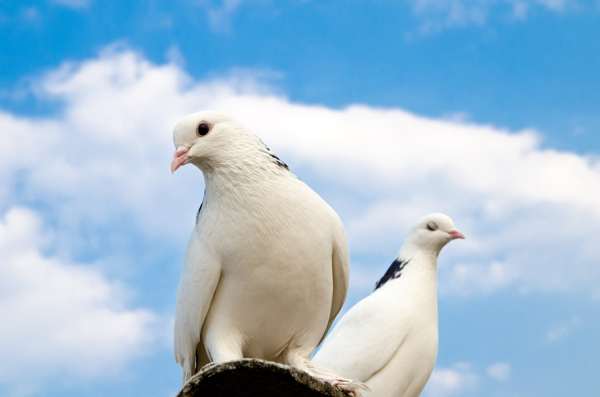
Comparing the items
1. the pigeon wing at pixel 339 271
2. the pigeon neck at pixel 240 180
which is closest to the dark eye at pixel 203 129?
the pigeon neck at pixel 240 180

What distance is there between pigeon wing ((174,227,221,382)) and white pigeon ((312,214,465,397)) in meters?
3.12

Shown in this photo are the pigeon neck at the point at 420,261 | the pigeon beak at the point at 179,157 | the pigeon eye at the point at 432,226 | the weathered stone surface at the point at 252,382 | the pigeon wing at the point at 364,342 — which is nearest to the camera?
the weathered stone surface at the point at 252,382

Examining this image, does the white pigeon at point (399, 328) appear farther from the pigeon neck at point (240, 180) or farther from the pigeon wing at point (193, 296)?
the pigeon neck at point (240, 180)

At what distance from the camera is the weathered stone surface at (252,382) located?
143 inches

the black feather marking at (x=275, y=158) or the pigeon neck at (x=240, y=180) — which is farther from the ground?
the black feather marking at (x=275, y=158)

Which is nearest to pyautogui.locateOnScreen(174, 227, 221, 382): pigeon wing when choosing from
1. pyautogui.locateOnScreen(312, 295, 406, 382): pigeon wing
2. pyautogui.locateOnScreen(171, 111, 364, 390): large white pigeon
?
pyautogui.locateOnScreen(171, 111, 364, 390): large white pigeon

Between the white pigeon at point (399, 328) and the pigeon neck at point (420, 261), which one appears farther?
the pigeon neck at point (420, 261)

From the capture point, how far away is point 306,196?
4.70m

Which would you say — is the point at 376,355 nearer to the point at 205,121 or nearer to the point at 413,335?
the point at 413,335

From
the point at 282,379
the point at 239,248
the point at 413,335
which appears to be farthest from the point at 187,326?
the point at 413,335

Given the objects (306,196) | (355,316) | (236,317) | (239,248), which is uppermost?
(355,316)

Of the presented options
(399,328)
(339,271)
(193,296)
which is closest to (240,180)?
(193,296)

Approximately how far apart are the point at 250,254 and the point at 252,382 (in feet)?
3.31

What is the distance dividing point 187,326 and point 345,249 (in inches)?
56.5
